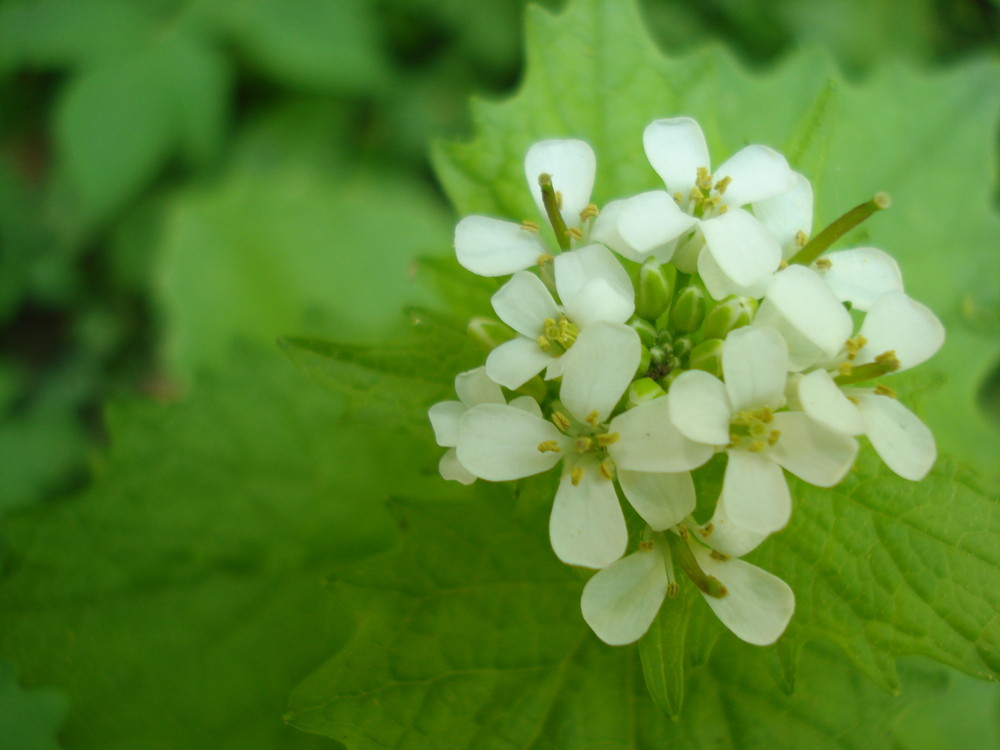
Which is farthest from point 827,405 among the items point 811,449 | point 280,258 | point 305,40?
point 305,40

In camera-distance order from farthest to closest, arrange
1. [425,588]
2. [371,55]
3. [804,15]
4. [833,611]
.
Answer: [804,15], [371,55], [425,588], [833,611]

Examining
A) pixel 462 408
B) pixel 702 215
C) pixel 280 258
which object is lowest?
pixel 280 258

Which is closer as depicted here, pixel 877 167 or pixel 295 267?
pixel 877 167

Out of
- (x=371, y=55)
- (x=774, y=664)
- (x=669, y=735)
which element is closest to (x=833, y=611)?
(x=774, y=664)

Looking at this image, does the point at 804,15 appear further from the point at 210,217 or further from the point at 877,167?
the point at 210,217

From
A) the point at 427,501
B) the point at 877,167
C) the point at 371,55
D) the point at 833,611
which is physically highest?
the point at 877,167

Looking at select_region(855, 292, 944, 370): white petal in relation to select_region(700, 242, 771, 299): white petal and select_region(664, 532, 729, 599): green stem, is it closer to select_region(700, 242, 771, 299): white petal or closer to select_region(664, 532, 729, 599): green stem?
select_region(700, 242, 771, 299): white petal

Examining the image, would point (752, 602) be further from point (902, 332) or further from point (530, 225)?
point (530, 225)
